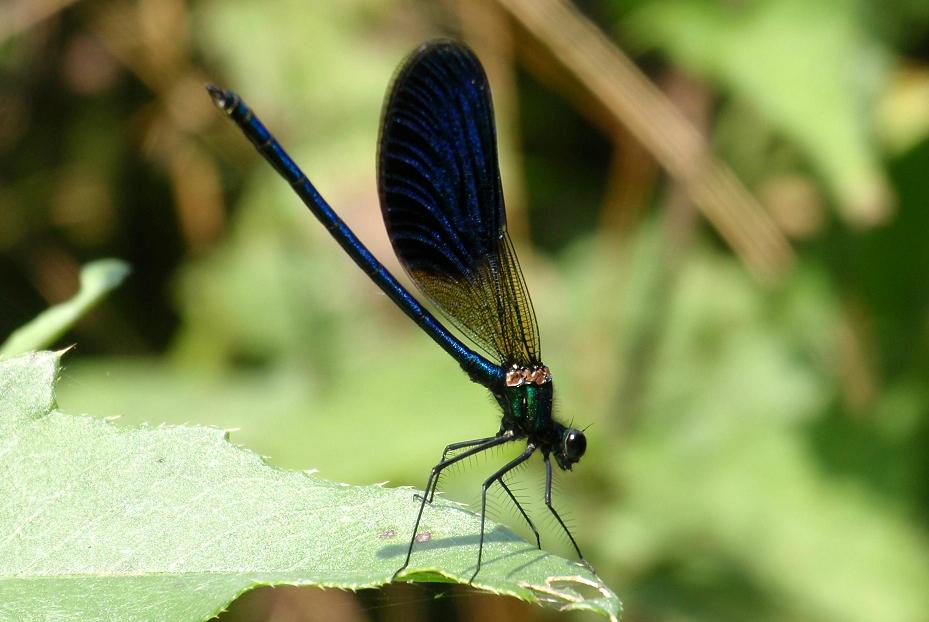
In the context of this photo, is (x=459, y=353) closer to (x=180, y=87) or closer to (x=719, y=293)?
(x=719, y=293)

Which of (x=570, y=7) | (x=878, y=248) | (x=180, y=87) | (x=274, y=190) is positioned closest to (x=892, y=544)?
(x=878, y=248)

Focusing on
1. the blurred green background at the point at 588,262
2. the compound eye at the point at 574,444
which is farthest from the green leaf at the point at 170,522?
the blurred green background at the point at 588,262

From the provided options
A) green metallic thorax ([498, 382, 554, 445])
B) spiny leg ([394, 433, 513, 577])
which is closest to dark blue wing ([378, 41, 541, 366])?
green metallic thorax ([498, 382, 554, 445])

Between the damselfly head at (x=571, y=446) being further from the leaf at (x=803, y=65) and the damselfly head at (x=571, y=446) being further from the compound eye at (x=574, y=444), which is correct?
the leaf at (x=803, y=65)

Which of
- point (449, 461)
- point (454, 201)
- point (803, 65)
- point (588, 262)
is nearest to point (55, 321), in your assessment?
point (449, 461)

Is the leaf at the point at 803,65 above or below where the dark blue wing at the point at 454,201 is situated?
above
